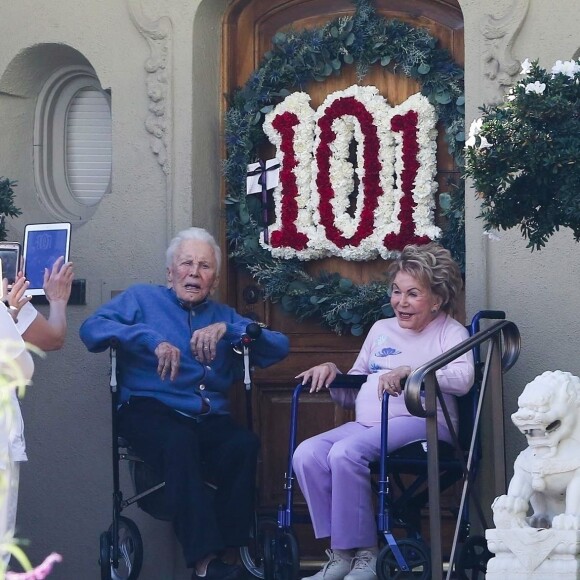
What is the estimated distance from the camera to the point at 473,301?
634 cm

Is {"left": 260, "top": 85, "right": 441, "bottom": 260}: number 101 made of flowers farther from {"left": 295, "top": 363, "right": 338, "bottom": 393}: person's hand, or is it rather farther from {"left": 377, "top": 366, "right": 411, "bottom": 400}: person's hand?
{"left": 377, "top": 366, "right": 411, "bottom": 400}: person's hand

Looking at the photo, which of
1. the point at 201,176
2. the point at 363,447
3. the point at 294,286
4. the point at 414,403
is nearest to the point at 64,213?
the point at 201,176

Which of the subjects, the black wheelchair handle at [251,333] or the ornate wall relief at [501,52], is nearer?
the black wheelchair handle at [251,333]

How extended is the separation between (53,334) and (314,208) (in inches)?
70.2

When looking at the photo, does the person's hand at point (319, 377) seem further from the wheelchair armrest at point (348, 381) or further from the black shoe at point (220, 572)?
the black shoe at point (220, 572)

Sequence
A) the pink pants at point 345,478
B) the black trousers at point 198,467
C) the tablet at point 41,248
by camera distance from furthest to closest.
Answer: the tablet at point 41,248 → the black trousers at point 198,467 → the pink pants at point 345,478

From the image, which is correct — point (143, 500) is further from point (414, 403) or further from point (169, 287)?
point (414, 403)

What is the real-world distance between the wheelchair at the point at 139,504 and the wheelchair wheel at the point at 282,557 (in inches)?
5.9

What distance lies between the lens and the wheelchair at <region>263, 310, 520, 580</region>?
4953 millimetres

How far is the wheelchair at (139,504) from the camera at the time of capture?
5.87 m

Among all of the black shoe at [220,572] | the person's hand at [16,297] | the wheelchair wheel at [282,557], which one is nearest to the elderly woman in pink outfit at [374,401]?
the wheelchair wheel at [282,557]

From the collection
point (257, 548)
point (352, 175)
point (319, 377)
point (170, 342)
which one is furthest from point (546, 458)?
point (352, 175)

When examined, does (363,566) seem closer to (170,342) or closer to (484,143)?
(170,342)

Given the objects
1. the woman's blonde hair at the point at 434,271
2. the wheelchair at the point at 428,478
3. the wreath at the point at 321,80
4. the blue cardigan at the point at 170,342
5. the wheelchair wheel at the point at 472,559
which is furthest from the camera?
the wreath at the point at 321,80
